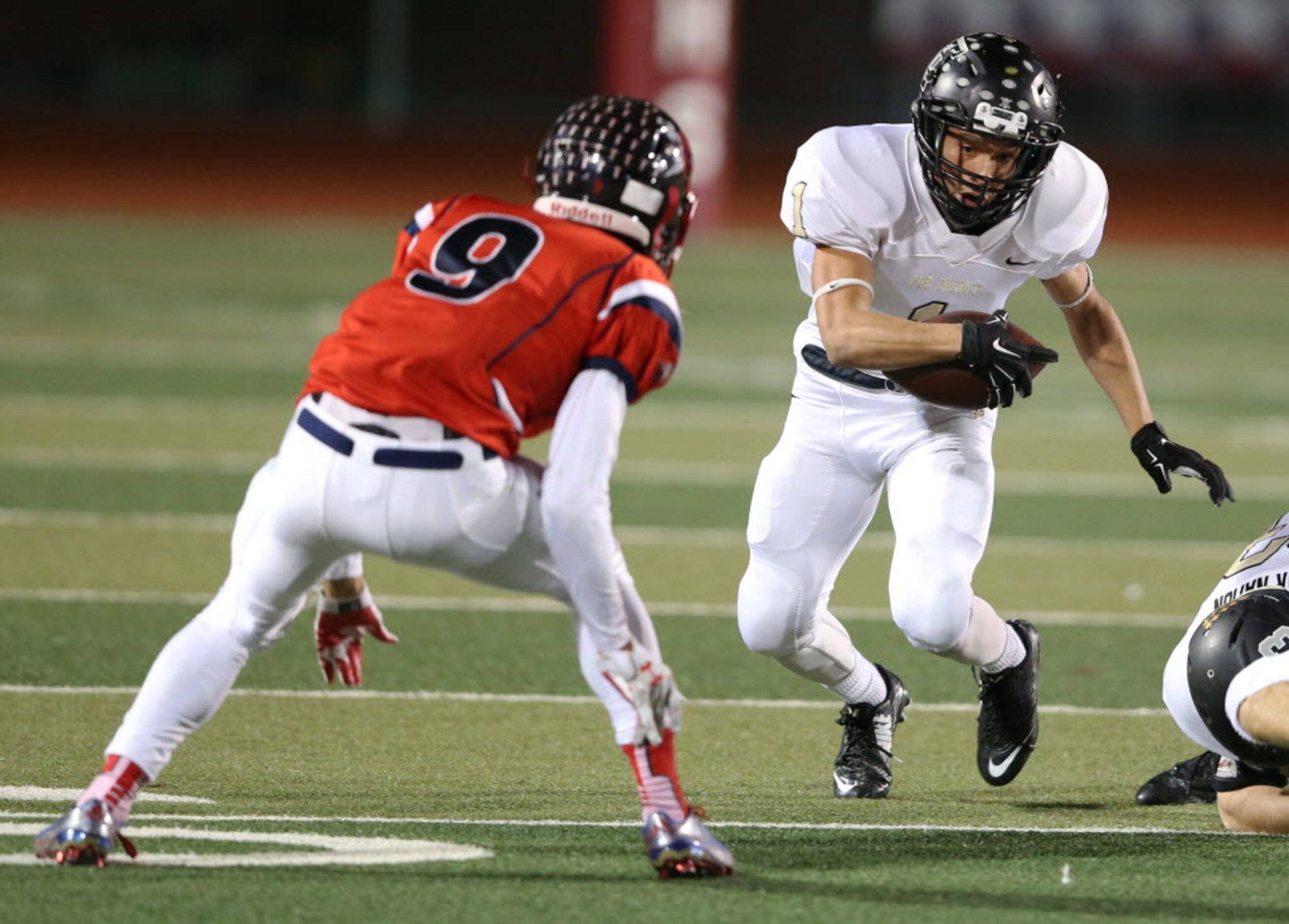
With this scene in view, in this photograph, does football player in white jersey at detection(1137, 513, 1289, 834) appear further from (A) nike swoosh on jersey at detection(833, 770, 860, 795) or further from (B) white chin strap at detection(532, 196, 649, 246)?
(B) white chin strap at detection(532, 196, 649, 246)

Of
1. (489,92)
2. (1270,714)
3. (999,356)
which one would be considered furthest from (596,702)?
(489,92)

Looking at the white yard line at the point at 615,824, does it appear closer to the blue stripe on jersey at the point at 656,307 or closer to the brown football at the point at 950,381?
the brown football at the point at 950,381

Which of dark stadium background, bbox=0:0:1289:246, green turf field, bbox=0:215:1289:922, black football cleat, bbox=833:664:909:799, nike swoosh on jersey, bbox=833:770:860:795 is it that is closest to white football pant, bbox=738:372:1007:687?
black football cleat, bbox=833:664:909:799

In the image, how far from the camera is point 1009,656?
13.8ft

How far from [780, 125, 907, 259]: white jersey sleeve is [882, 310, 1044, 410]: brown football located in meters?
0.22

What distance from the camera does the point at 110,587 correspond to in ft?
19.9

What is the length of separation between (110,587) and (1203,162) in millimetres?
23334

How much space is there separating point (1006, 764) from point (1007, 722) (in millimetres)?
84

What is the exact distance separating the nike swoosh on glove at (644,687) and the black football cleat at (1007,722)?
1.14 metres

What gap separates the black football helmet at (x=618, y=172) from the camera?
3426mm

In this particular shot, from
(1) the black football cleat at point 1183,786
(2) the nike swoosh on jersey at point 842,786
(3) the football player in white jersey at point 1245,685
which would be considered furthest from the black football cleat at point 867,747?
(3) the football player in white jersey at point 1245,685

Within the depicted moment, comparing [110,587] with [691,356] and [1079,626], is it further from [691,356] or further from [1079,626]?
[691,356]

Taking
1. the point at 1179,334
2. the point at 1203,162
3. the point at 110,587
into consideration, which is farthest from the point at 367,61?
the point at 110,587

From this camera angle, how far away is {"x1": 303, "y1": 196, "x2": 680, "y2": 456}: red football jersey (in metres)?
3.27
